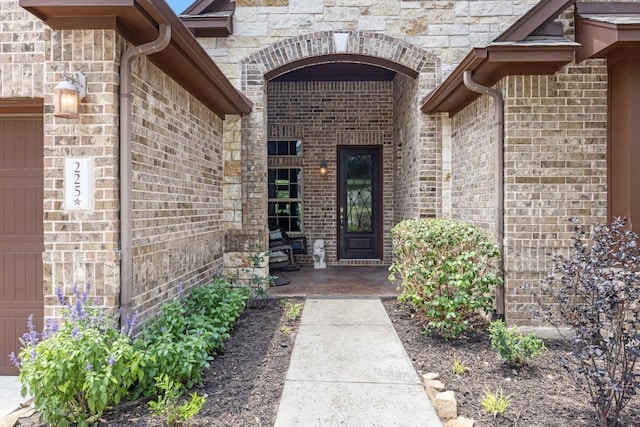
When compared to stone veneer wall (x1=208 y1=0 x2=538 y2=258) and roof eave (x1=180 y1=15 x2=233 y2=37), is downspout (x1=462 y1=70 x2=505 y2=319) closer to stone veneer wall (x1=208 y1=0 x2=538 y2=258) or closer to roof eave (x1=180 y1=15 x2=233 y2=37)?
stone veneer wall (x1=208 y1=0 x2=538 y2=258)

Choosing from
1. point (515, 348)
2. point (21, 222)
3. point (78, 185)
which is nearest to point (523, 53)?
point (515, 348)

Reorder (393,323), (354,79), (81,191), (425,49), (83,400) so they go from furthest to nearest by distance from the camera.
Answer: (354,79) < (425,49) < (393,323) < (81,191) < (83,400)

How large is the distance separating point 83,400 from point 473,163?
4.79 metres

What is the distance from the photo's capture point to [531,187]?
436 cm

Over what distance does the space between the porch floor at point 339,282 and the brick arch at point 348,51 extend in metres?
3.39

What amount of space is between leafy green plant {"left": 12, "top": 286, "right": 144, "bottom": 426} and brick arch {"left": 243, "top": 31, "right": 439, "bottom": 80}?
4.75m

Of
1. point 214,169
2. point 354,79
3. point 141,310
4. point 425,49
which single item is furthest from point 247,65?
point 141,310

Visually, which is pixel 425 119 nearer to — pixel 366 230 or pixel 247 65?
pixel 247 65

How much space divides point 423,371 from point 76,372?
2538mm

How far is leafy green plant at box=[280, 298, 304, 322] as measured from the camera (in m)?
4.90

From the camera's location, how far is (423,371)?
3439 mm

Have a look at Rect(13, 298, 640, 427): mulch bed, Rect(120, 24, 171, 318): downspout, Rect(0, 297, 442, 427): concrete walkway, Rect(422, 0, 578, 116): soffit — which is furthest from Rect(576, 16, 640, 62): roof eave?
Rect(120, 24, 171, 318): downspout

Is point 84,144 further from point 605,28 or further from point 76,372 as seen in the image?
point 605,28

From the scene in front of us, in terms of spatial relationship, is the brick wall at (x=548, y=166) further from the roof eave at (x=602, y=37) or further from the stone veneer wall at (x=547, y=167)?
the roof eave at (x=602, y=37)
